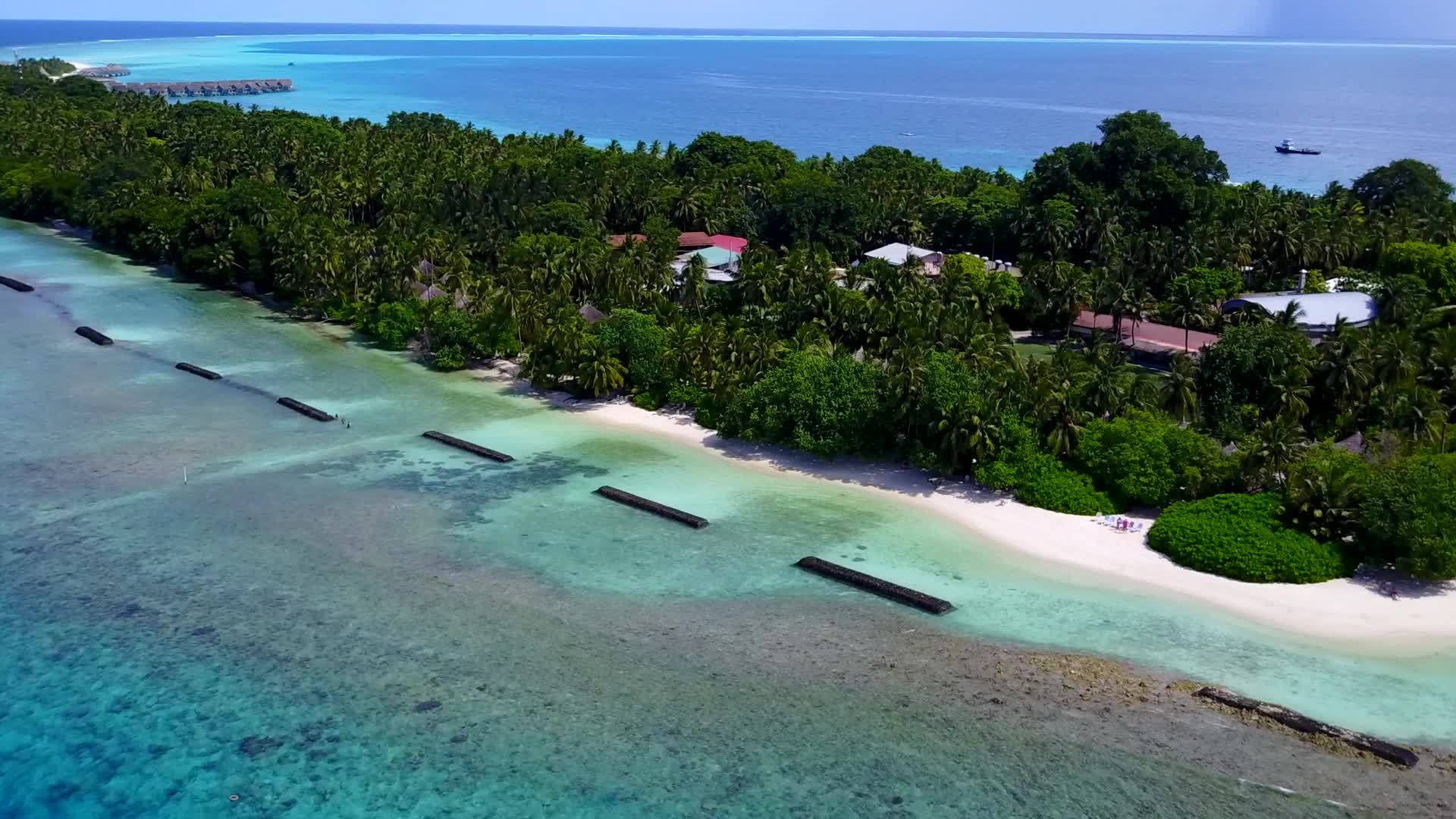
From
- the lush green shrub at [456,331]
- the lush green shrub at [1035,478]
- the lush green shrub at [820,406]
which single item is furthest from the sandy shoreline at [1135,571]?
the lush green shrub at [456,331]

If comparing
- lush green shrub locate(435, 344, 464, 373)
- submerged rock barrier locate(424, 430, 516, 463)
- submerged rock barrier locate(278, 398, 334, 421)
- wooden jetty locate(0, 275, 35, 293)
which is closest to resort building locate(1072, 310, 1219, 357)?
submerged rock barrier locate(424, 430, 516, 463)

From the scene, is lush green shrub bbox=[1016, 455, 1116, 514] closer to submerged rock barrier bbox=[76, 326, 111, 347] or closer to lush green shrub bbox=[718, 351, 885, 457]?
lush green shrub bbox=[718, 351, 885, 457]

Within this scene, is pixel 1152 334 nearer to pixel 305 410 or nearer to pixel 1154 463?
pixel 1154 463

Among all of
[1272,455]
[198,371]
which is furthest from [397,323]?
[1272,455]

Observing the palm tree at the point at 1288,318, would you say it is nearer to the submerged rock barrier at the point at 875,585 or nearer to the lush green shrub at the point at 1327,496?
the lush green shrub at the point at 1327,496

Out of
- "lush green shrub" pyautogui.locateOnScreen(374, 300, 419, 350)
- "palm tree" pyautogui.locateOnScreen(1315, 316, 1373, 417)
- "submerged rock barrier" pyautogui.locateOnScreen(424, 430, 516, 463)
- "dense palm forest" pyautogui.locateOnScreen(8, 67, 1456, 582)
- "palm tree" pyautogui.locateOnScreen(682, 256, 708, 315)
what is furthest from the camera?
"lush green shrub" pyautogui.locateOnScreen(374, 300, 419, 350)

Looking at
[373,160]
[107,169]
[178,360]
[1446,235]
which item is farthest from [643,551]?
[107,169]
